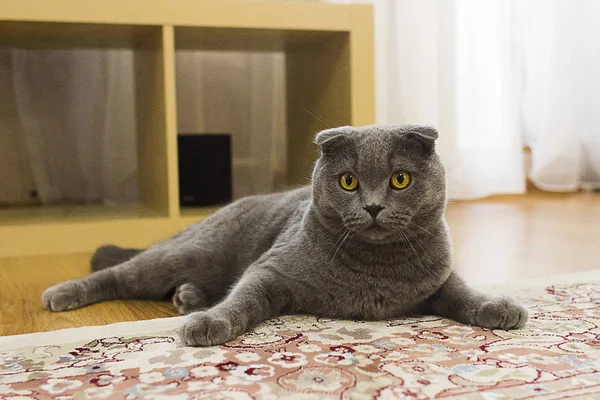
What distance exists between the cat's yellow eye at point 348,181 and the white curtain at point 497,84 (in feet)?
5.11

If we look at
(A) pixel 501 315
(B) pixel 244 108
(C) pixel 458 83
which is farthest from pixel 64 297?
(C) pixel 458 83

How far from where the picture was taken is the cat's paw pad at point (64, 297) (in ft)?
4.37

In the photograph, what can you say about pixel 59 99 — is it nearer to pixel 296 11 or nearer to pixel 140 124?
pixel 140 124

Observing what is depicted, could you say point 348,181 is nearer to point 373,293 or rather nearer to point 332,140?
point 332,140

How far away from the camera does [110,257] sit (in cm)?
161

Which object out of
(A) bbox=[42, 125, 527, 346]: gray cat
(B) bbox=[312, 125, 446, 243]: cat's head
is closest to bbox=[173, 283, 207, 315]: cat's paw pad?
(A) bbox=[42, 125, 527, 346]: gray cat

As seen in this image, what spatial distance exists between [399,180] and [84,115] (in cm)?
189

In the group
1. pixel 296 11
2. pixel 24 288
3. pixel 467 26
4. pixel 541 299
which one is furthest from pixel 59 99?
pixel 541 299

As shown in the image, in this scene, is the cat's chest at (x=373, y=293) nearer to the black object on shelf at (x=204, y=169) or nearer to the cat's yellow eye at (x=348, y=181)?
the cat's yellow eye at (x=348, y=181)

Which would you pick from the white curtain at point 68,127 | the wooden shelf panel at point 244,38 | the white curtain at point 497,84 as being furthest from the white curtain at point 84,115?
the white curtain at point 497,84

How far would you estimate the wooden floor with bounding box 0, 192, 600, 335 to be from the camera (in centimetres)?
131

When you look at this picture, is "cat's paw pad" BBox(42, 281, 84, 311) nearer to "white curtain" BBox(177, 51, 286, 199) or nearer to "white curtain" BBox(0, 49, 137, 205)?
"white curtain" BBox(0, 49, 137, 205)

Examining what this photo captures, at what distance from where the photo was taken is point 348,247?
120cm

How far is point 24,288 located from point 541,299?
→ 1096mm
